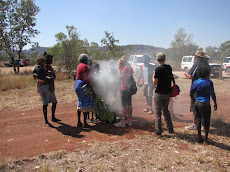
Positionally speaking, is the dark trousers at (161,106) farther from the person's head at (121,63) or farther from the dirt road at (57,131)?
the person's head at (121,63)

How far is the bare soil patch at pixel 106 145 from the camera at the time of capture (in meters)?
3.03

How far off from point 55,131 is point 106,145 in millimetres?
1547

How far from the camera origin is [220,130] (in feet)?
14.6

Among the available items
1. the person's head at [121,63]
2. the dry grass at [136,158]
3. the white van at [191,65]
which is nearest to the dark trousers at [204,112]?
the dry grass at [136,158]

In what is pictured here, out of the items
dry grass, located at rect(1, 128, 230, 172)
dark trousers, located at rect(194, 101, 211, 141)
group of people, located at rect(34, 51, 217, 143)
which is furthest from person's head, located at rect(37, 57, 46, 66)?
Result: dark trousers, located at rect(194, 101, 211, 141)

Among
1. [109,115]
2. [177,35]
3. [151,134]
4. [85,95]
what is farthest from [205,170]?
[177,35]

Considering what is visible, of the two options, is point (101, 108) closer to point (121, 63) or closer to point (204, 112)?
point (121, 63)

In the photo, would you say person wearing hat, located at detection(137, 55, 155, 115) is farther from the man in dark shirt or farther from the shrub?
the shrub

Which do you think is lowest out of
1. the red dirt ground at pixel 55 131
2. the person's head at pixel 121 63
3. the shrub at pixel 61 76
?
the red dirt ground at pixel 55 131

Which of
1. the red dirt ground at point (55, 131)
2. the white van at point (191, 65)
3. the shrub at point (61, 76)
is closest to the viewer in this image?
the red dirt ground at point (55, 131)

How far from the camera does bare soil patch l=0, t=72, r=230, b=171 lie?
9.93 feet

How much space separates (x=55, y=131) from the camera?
455 cm

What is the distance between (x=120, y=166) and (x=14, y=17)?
1920 centimetres

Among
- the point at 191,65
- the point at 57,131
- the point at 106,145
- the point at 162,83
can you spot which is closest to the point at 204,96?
the point at 162,83
